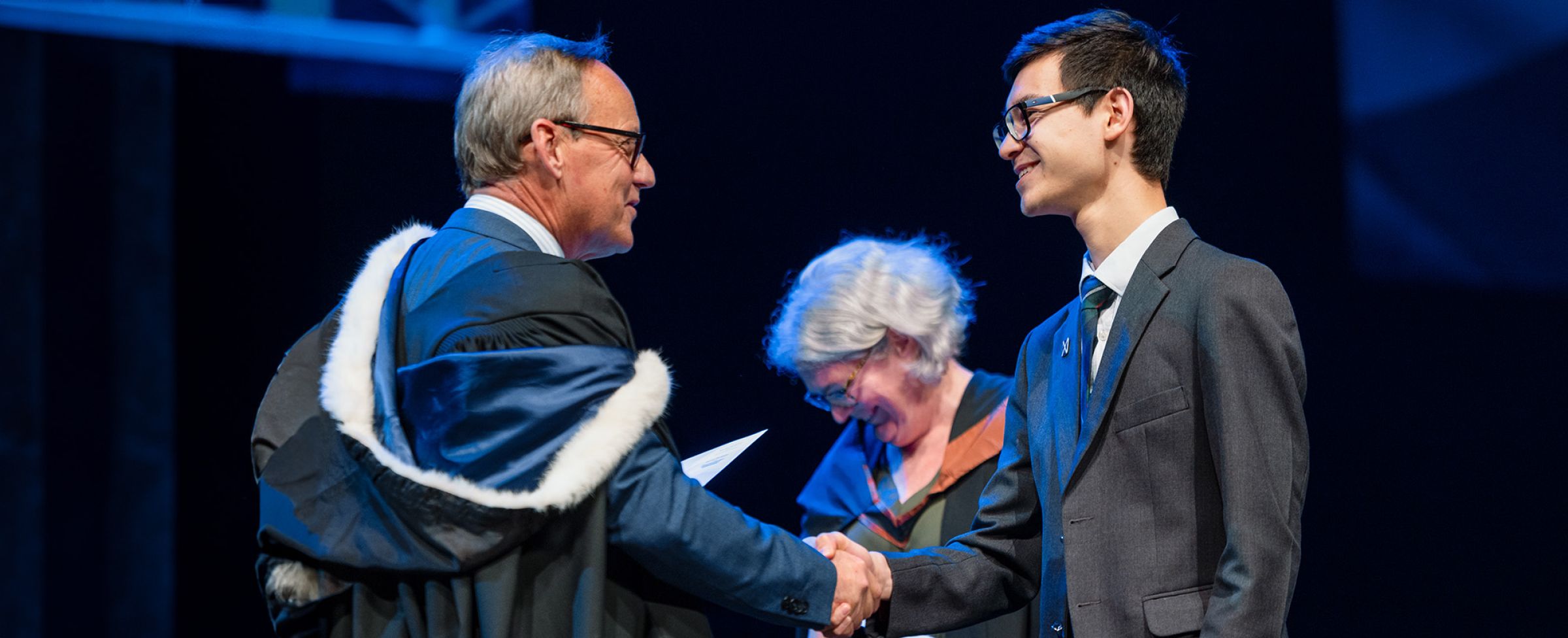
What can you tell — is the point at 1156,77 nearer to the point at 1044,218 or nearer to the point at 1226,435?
the point at 1226,435

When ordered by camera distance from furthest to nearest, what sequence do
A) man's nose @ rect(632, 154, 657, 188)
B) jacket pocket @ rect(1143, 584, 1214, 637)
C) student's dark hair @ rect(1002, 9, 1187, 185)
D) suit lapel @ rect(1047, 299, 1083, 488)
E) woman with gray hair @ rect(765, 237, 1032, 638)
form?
woman with gray hair @ rect(765, 237, 1032, 638), man's nose @ rect(632, 154, 657, 188), student's dark hair @ rect(1002, 9, 1187, 185), suit lapel @ rect(1047, 299, 1083, 488), jacket pocket @ rect(1143, 584, 1214, 637)

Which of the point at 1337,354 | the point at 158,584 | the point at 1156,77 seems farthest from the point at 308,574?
the point at 1337,354

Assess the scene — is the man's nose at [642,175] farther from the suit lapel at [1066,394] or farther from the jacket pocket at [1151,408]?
the jacket pocket at [1151,408]

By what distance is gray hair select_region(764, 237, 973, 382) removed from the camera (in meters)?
2.89

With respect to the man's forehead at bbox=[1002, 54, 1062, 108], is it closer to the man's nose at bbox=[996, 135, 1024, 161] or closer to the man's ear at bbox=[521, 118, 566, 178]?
the man's nose at bbox=[996, 135, 1024, 161]

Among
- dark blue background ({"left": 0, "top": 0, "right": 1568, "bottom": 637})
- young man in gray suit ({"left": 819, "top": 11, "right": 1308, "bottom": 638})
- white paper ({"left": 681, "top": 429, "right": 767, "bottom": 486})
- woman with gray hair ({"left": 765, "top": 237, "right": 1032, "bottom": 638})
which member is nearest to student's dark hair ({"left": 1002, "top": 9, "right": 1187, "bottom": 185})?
young man in gray suit ({"left": 819, "top": 11, "right": 1308, "bottom": 638})

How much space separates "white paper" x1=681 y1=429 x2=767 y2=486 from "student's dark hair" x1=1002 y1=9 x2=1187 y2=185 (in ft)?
2.26

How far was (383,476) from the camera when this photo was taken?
59.9 inches

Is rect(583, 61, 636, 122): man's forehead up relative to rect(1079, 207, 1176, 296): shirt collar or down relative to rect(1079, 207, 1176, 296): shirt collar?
up

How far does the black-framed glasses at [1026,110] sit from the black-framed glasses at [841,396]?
3.27ft

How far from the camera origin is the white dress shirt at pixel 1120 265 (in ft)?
5.98

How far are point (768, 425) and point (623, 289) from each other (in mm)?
548

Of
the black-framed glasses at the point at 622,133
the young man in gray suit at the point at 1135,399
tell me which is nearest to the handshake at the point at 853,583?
the young man in gray suit at the point at 1135,399

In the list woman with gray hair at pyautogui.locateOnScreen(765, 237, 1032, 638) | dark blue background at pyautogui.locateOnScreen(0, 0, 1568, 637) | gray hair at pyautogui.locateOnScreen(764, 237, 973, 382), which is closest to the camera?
woman with gray hair at pyautogui.locateOnScreen(765, 237, 1032, 638)
